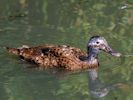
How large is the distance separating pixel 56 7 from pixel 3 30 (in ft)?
7.36

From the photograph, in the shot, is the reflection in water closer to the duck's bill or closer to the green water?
the green water

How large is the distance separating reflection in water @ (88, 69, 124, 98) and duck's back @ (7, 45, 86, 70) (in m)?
0.63

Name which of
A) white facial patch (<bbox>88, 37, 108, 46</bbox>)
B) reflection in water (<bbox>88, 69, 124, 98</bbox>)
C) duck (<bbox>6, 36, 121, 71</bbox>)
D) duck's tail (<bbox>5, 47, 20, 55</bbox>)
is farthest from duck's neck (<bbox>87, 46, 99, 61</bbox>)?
duck's tail (<bbox>5, 47, 20, 55</bbox>)

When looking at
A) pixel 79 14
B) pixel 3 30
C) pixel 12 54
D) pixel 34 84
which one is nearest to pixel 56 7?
pixel 79 14

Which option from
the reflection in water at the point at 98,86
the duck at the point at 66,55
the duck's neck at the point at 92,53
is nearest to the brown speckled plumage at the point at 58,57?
the duck at the point at 66,55

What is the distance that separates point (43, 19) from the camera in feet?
45.5

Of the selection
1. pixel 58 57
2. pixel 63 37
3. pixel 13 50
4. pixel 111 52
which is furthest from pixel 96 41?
pixel 13 50

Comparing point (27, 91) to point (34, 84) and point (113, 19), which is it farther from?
point (113, 19)

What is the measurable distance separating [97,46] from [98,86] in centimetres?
148

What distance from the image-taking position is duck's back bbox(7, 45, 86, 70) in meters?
11.4

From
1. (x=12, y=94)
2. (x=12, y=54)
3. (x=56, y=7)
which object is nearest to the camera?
(x=12, y=94)

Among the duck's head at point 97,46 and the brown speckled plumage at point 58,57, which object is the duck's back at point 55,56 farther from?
the duck's head at point 97,46

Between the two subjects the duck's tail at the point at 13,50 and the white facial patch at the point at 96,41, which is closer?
the white facial patch at the point at 96,41

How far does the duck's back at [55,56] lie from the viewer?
11.4 meters
